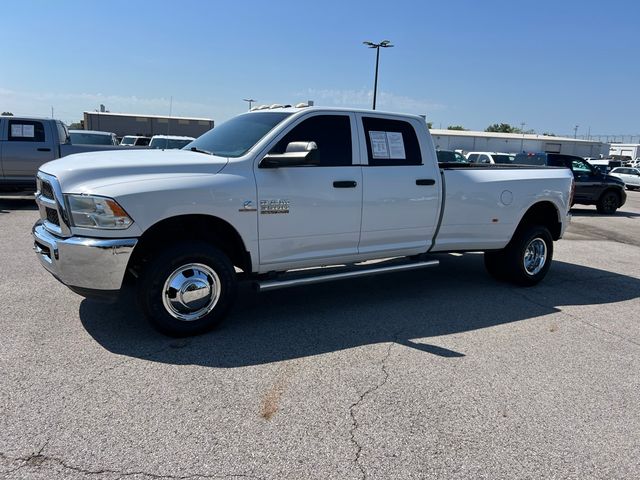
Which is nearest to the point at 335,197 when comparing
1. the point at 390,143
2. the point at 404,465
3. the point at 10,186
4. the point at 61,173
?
the point at 390,143

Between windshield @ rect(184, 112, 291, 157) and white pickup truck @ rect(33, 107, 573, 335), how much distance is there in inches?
0.7

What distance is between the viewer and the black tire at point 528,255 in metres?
6.72

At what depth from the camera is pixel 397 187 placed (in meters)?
5.48

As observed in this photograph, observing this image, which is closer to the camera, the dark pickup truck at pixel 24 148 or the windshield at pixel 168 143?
the dark pickup truck at pixel 24 148

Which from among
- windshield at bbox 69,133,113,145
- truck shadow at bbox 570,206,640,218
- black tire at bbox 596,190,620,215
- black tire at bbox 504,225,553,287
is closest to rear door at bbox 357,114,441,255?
black tire at bbox 504,225,553,287

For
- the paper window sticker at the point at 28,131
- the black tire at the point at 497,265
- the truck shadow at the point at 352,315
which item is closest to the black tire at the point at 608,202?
the truck shadow at the point at 352,315

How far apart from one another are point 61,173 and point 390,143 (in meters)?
3.22

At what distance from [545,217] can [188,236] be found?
4991 mm

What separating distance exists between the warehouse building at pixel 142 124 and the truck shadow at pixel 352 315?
46086 millimetres

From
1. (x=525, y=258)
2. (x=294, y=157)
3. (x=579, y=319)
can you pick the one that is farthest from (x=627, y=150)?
(x=294, y=157)

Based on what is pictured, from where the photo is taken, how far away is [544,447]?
3.14 metres

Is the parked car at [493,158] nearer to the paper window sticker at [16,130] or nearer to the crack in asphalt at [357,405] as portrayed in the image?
the paper window sticker at [16,130]

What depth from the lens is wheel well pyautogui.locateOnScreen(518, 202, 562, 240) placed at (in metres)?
6.91

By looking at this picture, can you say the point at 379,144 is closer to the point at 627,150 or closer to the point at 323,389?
the point at 323,389
